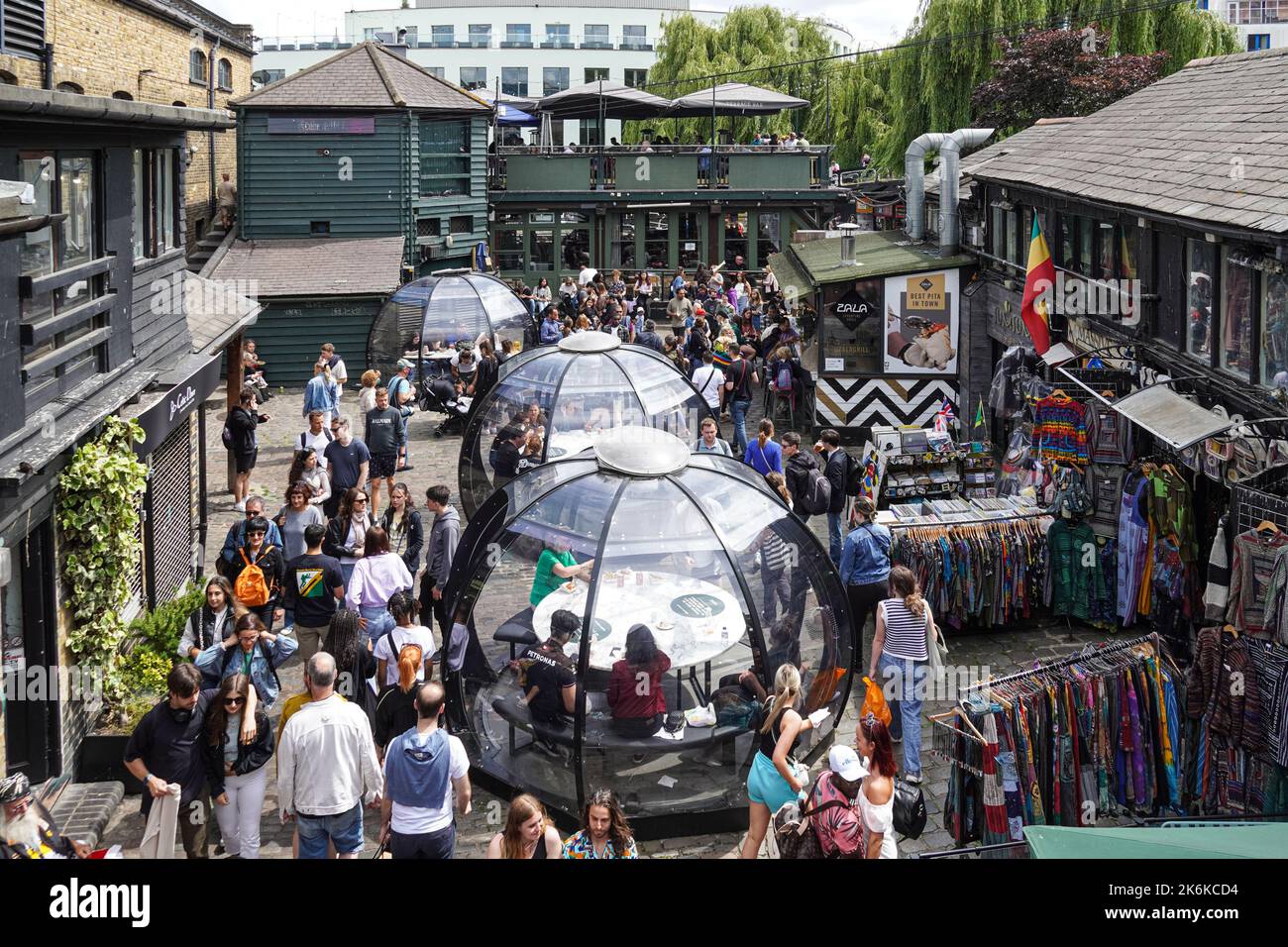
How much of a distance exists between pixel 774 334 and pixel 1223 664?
51.1ft

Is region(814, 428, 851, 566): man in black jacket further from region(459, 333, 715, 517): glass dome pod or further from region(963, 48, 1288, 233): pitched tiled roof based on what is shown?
region(963, 48, 1288, 233): pitched tiled roof

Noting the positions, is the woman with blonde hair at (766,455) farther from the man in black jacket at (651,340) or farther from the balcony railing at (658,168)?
the balcony railing at (658,168)

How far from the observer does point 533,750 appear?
9328 millimetres

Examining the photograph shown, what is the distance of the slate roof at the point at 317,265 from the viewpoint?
26359 mm

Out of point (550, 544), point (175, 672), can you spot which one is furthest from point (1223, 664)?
point (175, 672)

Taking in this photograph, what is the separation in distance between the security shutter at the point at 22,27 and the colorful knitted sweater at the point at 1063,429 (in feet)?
34.1

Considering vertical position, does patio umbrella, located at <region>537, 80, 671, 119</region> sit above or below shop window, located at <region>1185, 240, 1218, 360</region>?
above

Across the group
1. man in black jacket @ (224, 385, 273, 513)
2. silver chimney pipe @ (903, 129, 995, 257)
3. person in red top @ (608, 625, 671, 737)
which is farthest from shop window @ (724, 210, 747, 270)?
person in red top @ (608, 625, 671, 737)

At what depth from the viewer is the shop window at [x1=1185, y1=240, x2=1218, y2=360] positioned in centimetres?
1159

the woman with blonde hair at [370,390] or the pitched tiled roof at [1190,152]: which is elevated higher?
the pitched tiled roof at [1190,152]

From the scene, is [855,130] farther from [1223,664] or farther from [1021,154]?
[1223,664]

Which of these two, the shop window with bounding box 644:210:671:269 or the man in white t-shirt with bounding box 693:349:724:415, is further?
the shop window with bounding box 644:210:671:269

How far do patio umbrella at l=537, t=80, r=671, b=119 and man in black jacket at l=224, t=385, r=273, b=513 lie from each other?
22593 mm

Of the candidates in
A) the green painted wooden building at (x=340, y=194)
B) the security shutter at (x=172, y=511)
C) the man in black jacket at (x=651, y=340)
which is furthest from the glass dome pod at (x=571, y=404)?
the green painted wooden building at (x=340, y=194)
